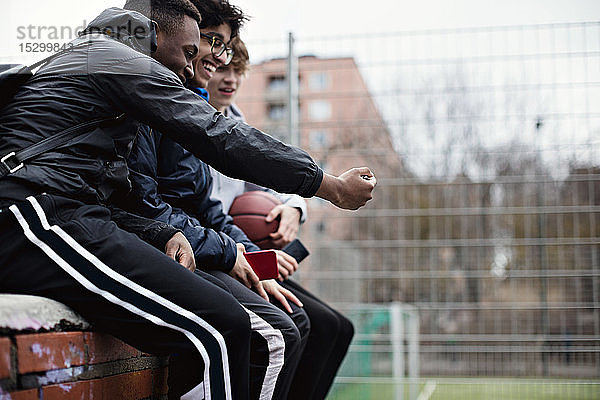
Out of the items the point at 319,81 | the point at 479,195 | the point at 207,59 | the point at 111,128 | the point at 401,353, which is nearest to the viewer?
the point at 111,128

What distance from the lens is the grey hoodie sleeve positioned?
6.00 ft

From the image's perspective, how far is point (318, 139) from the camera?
598 cm

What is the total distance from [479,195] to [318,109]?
7.82 ft

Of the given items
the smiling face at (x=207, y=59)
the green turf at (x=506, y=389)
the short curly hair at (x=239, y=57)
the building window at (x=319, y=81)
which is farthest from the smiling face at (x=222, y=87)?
the building window at (x=319, y=81)

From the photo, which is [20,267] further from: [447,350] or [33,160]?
[447,350]

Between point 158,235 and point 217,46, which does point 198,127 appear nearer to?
point 158,235

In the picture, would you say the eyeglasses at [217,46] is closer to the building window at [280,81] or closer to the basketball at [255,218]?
the basketball at [255,218]

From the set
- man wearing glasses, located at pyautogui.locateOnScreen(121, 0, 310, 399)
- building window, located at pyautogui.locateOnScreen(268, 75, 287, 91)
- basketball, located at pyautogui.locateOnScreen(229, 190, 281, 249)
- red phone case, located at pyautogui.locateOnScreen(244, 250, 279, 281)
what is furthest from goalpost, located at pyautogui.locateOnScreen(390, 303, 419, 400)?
red phone case, located at pyautogui.locateOnScreen(244, 250, 279, 281)

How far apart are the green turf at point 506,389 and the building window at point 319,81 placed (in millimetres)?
2489

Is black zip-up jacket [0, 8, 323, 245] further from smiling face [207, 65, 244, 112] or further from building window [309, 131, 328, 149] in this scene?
building window [309, 131, 328, 149]

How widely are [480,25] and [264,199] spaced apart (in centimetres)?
269

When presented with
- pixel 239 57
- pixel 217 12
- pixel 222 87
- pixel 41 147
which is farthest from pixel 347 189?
pixel 239 57

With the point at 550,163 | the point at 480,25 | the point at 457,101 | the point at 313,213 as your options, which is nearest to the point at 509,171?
the point at 550,163

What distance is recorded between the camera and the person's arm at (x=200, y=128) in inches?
72.0
